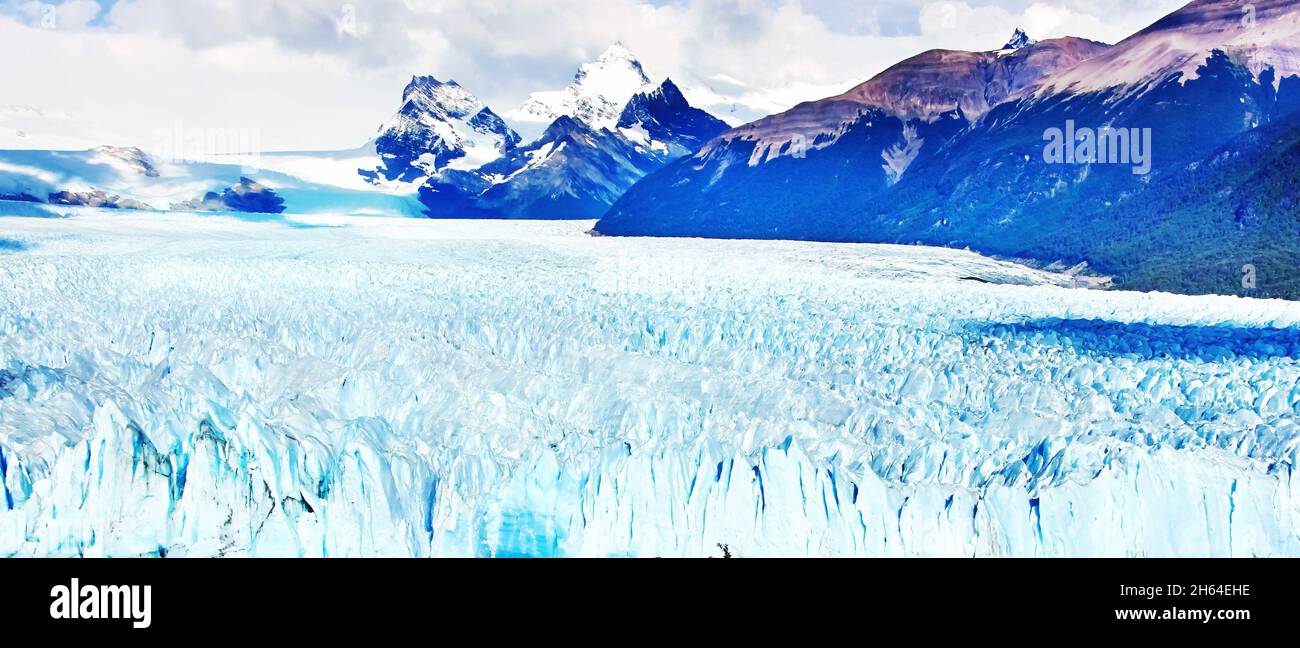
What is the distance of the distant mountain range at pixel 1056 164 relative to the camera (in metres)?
40.4

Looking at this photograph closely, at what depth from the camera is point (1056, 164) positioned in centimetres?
5766

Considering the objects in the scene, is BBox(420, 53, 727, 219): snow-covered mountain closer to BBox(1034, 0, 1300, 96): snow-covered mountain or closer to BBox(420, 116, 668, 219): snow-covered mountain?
BBox(420, 116, 668, 219): snow-covered mountain

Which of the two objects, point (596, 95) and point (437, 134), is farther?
point (596, 95)

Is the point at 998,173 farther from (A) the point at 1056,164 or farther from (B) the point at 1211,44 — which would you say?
(B) the point at 1211,44

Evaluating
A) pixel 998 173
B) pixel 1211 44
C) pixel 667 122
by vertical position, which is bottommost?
pixel 998 173

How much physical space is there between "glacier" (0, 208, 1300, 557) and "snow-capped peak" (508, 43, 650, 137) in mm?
123023

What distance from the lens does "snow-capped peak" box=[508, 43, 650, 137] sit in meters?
144

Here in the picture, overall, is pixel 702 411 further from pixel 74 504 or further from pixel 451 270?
pixel 451 270

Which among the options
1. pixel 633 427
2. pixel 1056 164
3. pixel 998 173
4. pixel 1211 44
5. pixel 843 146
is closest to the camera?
pixel 633 427

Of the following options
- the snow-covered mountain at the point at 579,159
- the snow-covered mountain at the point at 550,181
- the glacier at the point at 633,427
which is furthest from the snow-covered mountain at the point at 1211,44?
the snow-covered mountain at the point at 579,159

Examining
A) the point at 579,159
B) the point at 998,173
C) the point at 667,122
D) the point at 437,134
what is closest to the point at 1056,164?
the point at 998,173

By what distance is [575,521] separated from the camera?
9633 mm

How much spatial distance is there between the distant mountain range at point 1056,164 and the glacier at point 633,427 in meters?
19.6

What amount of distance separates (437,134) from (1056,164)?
300ft
